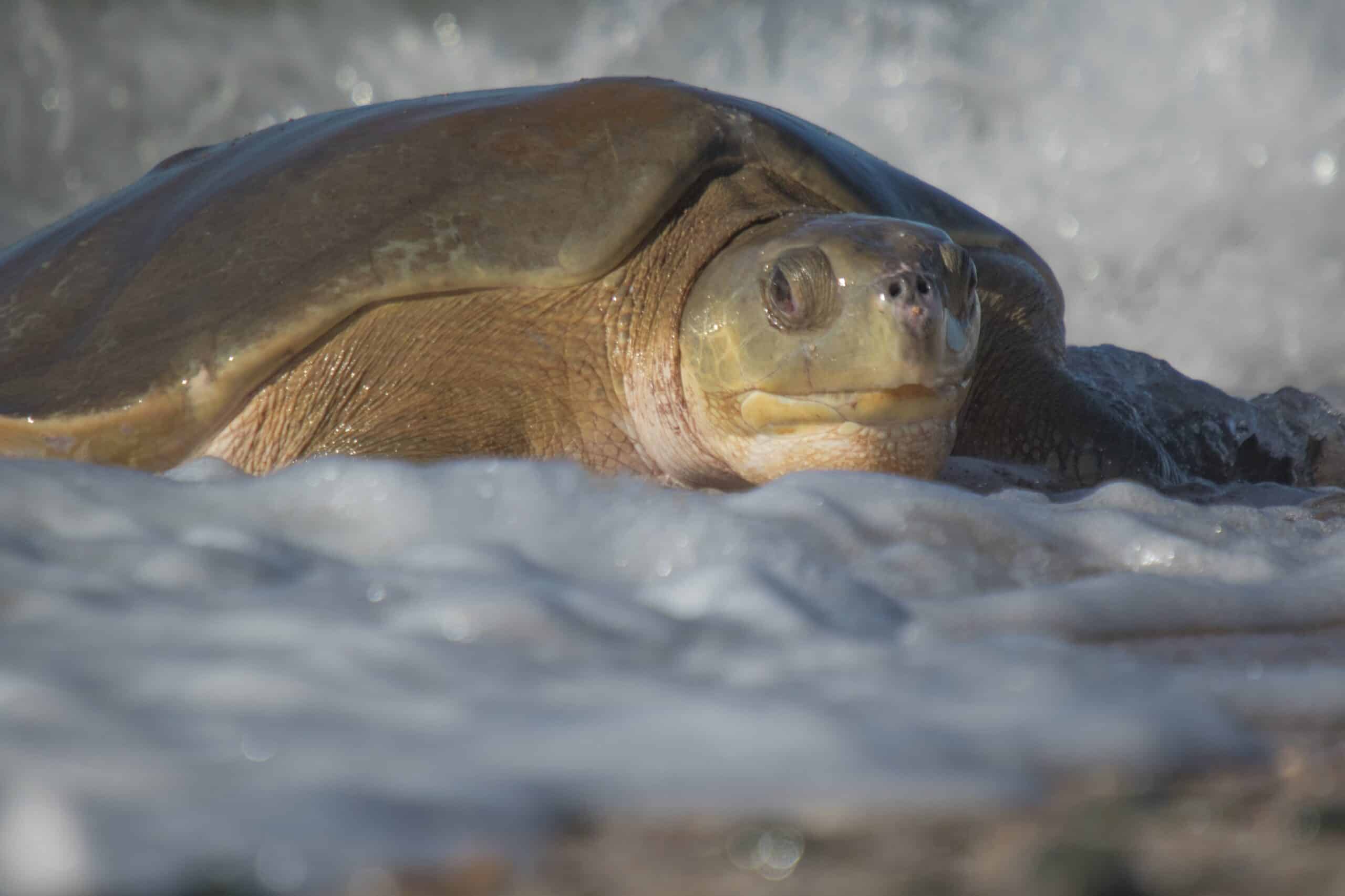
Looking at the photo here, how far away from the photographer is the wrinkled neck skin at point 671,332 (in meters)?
2.62

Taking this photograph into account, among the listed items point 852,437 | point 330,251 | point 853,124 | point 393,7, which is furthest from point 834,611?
point 393,7

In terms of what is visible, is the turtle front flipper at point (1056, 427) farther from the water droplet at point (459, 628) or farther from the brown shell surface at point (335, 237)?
the water droplet at point (459, 628)

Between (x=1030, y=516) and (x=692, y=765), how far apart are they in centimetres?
106

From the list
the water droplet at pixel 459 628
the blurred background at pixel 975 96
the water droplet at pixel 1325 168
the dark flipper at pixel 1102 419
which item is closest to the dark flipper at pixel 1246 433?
the dark flipper at pixel 1102 419

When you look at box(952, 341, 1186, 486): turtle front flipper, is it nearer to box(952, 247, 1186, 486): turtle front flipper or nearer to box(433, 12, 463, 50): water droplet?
box(952, 247, 1186, 486): turtle front flipper

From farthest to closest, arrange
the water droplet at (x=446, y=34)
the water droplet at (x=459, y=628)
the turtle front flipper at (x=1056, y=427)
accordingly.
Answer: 1. the water droplet at (x=446, y=34)
2. the turtle front flipper at (x=1056, y=427)
3. the water droplet at (x=459, y=628)

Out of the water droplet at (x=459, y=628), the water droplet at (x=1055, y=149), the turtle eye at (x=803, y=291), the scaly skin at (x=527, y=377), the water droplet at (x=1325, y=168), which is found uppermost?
the water droplet at (x=1325, y=168)

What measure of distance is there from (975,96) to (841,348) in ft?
19.1

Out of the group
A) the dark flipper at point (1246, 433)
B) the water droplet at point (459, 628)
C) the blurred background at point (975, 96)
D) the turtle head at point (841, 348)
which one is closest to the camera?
the water droplet at point (459, 628)

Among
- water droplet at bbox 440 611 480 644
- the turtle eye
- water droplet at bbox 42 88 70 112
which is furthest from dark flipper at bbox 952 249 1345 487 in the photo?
water droplet at bbox 42 88 70 112

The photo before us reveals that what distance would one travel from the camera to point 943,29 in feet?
25.5

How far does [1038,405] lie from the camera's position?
126 inches

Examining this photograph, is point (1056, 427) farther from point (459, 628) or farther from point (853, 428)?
point (459, 628)

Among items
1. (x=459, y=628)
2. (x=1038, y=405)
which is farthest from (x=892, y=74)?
(x=459, y=628)
